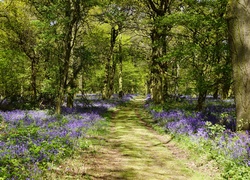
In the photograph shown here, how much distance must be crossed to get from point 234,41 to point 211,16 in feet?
22.4

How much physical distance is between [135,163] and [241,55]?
500 cm

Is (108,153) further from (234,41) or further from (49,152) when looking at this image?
(234,41)

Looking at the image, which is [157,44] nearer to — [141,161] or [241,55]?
[241,55]

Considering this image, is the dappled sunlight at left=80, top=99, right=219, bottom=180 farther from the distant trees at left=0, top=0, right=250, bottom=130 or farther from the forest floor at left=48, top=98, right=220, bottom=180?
the distant trees at left=0, top=0, right=250, bottom=130

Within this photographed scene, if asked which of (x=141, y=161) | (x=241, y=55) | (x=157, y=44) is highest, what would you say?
(x=157, y=44)

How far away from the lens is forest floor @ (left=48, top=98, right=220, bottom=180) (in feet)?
23.3

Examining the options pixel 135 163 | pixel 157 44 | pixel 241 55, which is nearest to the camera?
pixel 135 163

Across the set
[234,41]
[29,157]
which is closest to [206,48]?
[234,41]

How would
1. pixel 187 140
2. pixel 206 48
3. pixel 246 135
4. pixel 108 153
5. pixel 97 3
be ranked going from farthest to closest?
pixel 97 3, pixel 206 48, pixel 187 140, pixel 108 153, pixel 246 135

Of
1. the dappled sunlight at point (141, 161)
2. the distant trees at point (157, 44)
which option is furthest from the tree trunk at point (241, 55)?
the dappled sunlight at point (141, 161)

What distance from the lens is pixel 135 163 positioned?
8.34 metres

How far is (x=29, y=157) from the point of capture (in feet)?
21.4

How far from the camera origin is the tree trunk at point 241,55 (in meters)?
8.46

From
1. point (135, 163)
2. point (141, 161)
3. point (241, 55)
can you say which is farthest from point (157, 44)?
point (135, 163)
